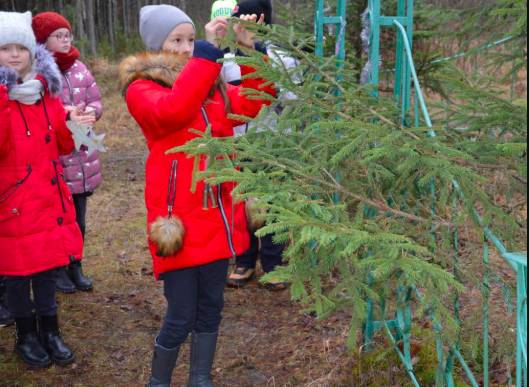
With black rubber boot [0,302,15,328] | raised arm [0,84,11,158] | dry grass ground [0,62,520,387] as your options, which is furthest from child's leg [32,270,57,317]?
raised arm [0,84,11,158]

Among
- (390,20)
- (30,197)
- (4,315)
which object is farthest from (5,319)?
(390,20)

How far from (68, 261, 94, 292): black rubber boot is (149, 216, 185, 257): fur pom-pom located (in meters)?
2.18

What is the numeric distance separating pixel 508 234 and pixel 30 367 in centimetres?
286

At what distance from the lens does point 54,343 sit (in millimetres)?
3779

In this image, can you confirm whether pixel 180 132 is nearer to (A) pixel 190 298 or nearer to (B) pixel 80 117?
(A) pixel 190 298

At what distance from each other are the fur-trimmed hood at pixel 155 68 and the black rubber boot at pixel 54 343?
1.58 m

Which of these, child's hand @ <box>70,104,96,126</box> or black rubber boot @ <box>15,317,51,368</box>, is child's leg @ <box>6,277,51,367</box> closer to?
black rubber boot @ <box>15,317,51,368</box>

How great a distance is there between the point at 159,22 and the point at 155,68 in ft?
0.76

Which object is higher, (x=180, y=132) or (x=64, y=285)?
(x=180, y=132)

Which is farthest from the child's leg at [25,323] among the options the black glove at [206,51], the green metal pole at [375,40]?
the green metal pole at [375,40]

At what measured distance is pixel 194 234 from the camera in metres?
2.95

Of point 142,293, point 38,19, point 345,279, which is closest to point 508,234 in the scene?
point 345,279

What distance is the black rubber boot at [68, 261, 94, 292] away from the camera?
4852 millimetres

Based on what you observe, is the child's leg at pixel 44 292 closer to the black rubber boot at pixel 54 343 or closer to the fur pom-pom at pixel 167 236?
the black rubber boot at pixel 54 343
